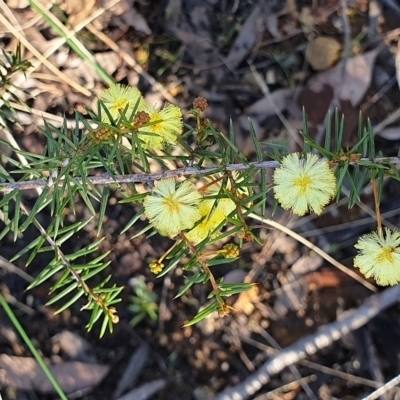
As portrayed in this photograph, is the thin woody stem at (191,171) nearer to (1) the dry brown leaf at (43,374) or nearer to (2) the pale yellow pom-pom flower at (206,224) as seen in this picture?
(2) the pale yellow pom-pom flower at (206,224)

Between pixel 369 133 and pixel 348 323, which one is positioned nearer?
pixel 369 133

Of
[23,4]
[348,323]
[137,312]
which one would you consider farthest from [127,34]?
[348,323]

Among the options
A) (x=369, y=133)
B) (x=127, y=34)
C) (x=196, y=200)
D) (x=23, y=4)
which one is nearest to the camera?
(x=196, y=200)

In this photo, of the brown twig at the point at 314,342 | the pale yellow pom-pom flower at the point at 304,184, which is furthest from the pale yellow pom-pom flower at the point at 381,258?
the brown twig at the point at 314,342

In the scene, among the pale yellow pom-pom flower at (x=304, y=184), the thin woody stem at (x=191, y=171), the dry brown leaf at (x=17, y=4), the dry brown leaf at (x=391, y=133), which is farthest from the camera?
the dry brown leaf at (x=391, y=133)

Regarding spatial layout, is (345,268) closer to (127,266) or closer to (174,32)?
(127,266)

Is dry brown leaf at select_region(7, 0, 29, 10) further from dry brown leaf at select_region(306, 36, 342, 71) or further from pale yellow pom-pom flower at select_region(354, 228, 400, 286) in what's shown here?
pale yellow pom-pom flower at select_region(354, 228, 400, 286)
